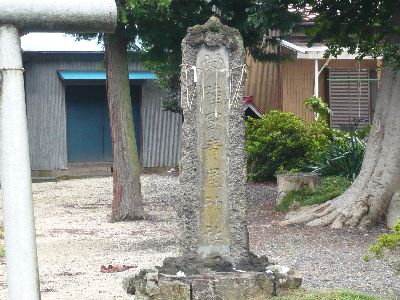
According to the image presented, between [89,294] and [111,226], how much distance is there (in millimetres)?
5616

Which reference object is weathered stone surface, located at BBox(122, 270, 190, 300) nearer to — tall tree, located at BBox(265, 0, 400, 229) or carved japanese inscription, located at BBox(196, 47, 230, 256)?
carved japanese inscription, located at BBox(196, 47, 230, 256)

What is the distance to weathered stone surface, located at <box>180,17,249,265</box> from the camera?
25.6 feet

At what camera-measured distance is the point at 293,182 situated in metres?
14.9

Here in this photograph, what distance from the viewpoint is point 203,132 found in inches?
310

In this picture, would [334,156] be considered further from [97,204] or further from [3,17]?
[3,17]

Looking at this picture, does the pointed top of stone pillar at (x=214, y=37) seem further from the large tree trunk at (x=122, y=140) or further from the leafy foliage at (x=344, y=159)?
the leafy foliage at (x=344, y=159)

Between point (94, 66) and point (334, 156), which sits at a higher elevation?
point (94, 66)

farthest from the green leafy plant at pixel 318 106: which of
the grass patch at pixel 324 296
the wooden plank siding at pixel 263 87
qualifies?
the grass patch at pixel 324 296

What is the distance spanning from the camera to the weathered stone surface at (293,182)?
1484 cm

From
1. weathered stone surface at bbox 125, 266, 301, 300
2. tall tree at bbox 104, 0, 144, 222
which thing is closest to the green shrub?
tall tree at bbox 104, 0, 144, 222

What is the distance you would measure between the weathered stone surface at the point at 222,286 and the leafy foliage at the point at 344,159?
929 centimetres

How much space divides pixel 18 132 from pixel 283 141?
1652 cm

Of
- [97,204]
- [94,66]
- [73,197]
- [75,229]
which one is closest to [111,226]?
[75,229]

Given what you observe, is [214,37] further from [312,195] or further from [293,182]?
[293,182]
